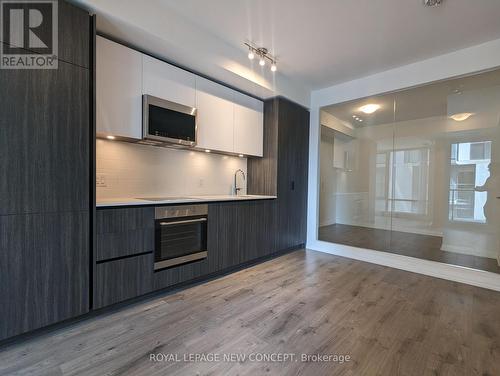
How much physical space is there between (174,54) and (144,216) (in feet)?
5.40

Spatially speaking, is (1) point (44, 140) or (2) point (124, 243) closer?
(1) point (44, 140)

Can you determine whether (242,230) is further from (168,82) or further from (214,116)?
(168,82)

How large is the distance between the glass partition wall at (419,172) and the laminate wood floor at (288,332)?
0.82m

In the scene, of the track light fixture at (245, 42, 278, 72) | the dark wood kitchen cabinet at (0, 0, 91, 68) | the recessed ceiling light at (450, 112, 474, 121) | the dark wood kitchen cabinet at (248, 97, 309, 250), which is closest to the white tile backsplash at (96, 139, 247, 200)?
the dark wood kitchen cabinet at (248, 97, 309, 250)

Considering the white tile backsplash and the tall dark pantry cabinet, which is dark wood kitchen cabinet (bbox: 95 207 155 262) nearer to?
the tall dark pantry cabinet

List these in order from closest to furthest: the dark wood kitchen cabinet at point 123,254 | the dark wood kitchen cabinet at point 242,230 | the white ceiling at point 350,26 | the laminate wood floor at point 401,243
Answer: the dark wood kitchen cabinet at point 123,254 → the white ceiling at point 350,26 → the dark wood kitchen cabinet at point 242,230 → the laminate wood floor at point 401,243

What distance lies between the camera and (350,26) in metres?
A: 2.37

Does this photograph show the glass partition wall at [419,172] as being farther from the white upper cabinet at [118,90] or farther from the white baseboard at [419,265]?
the white upper cabinet at [118,90]

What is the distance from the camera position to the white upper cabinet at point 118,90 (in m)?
2.07

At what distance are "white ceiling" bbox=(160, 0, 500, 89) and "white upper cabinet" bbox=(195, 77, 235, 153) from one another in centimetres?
58

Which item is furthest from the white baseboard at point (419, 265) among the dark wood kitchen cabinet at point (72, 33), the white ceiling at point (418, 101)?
the dark wood kitchen cabinet at point (72, 33)

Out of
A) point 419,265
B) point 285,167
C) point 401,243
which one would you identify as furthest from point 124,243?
point 401,243

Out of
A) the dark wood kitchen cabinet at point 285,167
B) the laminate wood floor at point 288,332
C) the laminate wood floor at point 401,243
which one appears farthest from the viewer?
the dark wood kitchen cabinet at point 285,167

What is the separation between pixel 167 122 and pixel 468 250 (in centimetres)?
388
